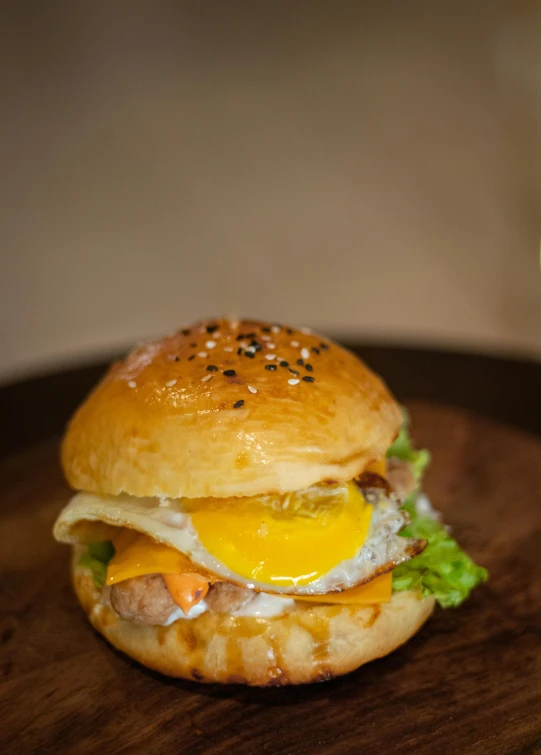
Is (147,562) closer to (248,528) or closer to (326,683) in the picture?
(248,528)

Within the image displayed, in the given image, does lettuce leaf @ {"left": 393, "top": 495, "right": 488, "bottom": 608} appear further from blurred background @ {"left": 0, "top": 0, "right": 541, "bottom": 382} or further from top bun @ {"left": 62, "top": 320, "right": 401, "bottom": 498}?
blurred background @ {"left": 0, "top": 0, "right": 541, "bottom": 382}

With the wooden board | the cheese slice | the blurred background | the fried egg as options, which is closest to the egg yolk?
the fried egg

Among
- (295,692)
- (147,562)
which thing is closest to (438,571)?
(295,692)

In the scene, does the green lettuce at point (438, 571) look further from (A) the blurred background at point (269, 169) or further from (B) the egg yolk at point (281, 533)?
(A) the blurred background at point (269, 169)

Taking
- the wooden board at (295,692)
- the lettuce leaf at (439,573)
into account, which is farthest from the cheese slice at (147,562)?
the lettuce leaf at (439,573)

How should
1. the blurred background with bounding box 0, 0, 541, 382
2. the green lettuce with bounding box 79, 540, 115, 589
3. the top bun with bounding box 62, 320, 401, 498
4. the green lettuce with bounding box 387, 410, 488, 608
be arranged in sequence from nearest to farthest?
1. the top bun with bounding box 62, 320, 401, 498
2. the green lettuce with bounding box 387, 410, 488, 608
3. the green lettuce with bounding box 79, 540, 115, 589
4. the blurred background with bounding box 0, 0, 541, 382

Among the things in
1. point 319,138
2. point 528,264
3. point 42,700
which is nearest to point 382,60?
point 319,138

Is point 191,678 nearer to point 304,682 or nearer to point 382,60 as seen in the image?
point 304,682
